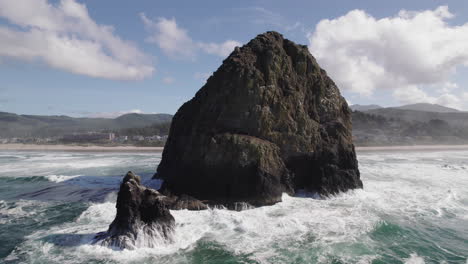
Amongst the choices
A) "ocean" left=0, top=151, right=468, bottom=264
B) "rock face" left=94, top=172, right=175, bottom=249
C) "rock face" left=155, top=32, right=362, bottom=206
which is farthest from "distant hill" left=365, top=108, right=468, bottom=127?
"rock face" left=94, top=172, right=175, bottom=249

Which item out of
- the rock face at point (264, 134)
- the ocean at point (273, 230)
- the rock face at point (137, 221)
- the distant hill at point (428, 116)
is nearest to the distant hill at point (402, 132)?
the distant hill at point (428, 116)

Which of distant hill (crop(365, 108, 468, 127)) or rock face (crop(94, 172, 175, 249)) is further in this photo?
distant hill (crop(365, 108, 468, 127))

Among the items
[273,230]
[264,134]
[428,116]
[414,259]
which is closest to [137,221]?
[273,230]

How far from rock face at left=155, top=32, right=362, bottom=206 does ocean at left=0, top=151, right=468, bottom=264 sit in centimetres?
153

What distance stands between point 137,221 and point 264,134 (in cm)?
953

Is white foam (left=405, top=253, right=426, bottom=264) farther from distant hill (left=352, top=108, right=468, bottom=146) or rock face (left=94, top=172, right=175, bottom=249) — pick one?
distant hill (left=352, top=108, right=468, bottom=146)

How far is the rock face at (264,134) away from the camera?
17.1 meters

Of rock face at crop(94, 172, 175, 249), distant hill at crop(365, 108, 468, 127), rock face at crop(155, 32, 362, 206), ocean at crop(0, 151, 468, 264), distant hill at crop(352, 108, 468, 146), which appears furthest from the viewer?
distant hill at crop(365, 108, 468, 127)

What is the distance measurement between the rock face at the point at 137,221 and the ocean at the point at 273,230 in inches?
15.4

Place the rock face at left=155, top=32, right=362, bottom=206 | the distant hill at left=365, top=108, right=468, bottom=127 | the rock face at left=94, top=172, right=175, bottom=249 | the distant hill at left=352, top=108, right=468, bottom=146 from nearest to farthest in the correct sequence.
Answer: the rock face at left=94, top=172, right=175, bottom=249
the rock face at left=155, top=32, right=362, bottom=206
the distant hill at left=352, top=108, right=468, bottom=146
the distant hill at left=365, top=108, right=468, bottom=127

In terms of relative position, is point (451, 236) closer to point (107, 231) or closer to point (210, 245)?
point (210, 245)

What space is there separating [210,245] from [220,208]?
4.43 metres

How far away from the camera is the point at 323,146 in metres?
→ 20.0

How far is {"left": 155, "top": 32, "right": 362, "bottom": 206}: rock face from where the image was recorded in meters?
17.1
